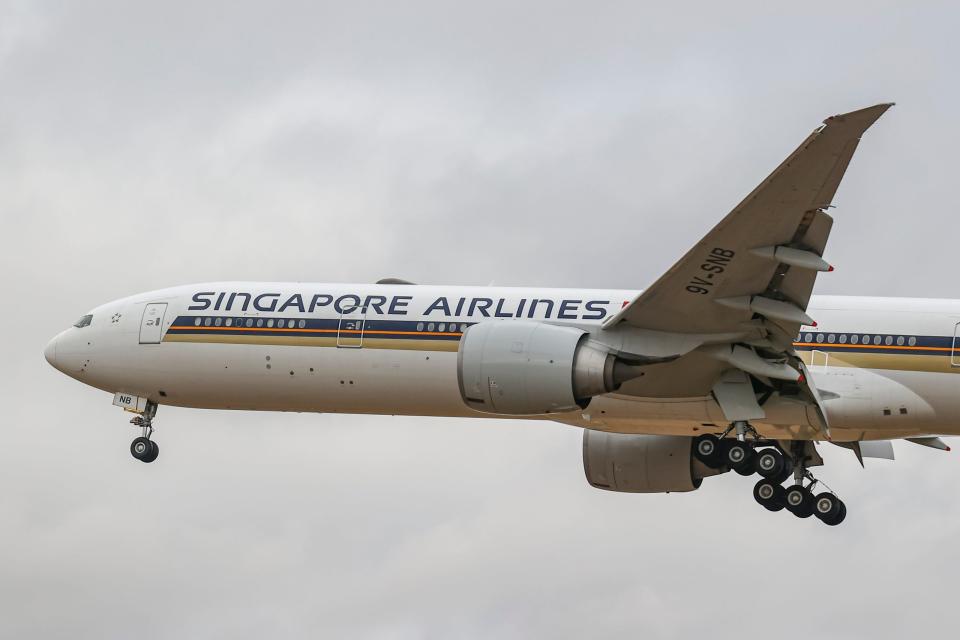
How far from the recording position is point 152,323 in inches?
1580

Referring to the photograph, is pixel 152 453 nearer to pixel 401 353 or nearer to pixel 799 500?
pixel 401 353

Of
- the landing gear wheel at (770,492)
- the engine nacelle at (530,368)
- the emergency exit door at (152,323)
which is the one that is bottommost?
the engine nacelle at (530,368)

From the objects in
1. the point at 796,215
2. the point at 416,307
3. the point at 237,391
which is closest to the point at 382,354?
the point at 416,307

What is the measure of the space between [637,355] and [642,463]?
7.97 m

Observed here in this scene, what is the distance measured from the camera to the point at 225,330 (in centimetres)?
3922

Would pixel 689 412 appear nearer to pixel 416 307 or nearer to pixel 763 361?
pixel 763 361

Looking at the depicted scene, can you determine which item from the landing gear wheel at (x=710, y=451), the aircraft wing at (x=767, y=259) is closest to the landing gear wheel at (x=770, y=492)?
the landing gear wheel at (x=710, y=451)

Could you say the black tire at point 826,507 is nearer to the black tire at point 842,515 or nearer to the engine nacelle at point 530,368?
the black tire at point 842,515

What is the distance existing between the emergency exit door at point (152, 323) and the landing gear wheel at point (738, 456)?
540 inches

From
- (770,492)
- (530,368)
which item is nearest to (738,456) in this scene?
(770,492)

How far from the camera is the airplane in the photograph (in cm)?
3209

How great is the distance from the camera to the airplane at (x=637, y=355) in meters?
32.1

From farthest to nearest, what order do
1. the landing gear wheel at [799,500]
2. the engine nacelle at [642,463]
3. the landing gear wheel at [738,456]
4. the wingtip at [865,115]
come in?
the engine nacelle at [642,463], the landing gear wheel at [799,500], the landing gear wheel at [738,456], the wingtip at [865,115]

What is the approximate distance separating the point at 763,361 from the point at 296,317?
1098 cm
